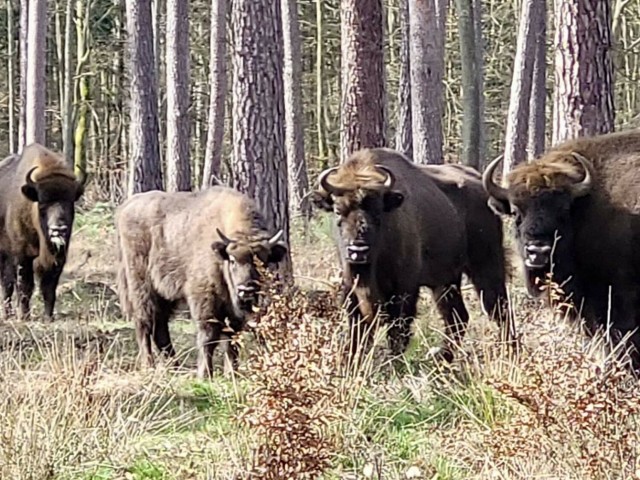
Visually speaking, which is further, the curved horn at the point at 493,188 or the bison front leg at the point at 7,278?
the bison front leg at the point at 7,278

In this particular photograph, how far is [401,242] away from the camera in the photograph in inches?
384

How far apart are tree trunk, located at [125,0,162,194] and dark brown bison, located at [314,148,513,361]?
837 cm

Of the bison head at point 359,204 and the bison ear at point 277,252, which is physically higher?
the bison head at point 359,204

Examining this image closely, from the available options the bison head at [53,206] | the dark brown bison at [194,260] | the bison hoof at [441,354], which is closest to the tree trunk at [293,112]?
the bison head at [53,206]

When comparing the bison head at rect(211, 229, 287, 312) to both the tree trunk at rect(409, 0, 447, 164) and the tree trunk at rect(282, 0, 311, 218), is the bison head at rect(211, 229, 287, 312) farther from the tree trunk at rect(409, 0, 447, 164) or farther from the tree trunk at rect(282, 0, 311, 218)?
the tree trunk at rect(282, 0, 311, 218)

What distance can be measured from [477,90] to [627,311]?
46.7 feet

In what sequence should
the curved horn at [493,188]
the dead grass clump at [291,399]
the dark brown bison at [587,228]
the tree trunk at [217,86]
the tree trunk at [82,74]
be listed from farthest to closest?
1. the tree trunk at [82,74]
2. the tree trunk at [217,86]
3. the curved horn at [493,188]
4. the dark brown bison at [587,228]
5. the dead grass clump at [291,399]

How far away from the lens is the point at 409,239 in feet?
32.5

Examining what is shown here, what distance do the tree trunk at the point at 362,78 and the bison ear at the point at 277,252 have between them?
4.60 metres

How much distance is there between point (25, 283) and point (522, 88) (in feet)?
34.7

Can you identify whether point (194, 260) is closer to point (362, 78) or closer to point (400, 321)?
point (400, 321)

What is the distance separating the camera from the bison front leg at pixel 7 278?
1324 cm

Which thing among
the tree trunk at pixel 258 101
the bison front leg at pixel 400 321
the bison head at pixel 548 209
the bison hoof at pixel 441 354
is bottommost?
the bison hoof at pixel 441 354

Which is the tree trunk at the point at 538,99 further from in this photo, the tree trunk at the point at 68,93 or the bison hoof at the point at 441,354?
the bison hoof at the point at 441,354
